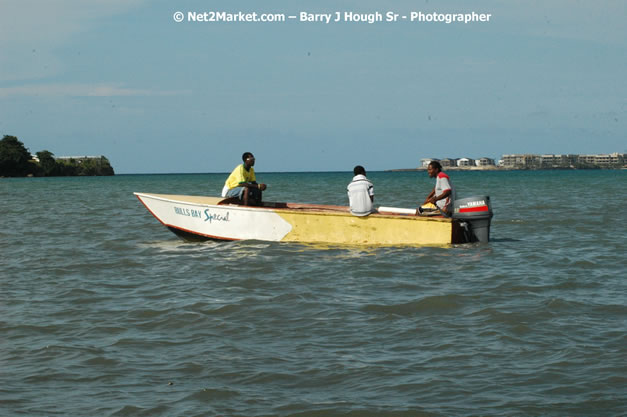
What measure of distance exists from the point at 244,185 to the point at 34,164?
146 metres

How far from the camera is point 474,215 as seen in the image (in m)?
13.3

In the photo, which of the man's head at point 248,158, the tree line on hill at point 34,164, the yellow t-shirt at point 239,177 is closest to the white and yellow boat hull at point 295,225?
the yellow t-shirt at point 239,177

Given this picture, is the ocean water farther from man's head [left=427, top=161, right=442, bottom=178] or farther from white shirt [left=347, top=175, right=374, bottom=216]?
man's head [left=427, top=161, right=442, bottom=178]

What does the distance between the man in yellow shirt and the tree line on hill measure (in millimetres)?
131444

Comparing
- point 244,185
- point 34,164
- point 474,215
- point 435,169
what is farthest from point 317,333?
point 34,164

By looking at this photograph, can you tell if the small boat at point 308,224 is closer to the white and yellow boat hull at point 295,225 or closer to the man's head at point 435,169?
the white and yellow boat hull at point 295,225

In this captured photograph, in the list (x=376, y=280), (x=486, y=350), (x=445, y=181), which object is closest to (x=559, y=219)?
(x=445, y=181)

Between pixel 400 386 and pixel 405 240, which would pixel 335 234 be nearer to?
pixel 405 240

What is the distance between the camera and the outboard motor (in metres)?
13.3

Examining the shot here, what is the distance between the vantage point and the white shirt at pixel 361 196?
13.6 metres

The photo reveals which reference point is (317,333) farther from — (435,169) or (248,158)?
(248,158)

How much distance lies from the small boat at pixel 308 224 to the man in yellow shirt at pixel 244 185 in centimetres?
23

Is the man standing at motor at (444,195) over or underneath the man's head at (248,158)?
underneath

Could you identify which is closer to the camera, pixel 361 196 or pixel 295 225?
pixel 361 196
